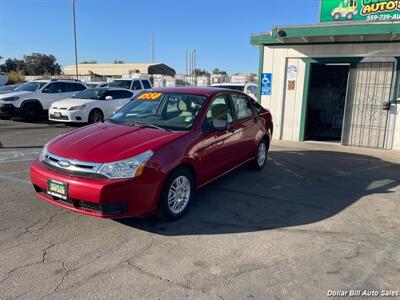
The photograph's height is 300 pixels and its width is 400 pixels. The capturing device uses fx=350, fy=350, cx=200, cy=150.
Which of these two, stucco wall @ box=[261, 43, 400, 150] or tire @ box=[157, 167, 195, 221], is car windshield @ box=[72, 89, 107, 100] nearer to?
stucco wall @ box=[261, 43, 400, 150]

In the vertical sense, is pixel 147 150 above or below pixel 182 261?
above

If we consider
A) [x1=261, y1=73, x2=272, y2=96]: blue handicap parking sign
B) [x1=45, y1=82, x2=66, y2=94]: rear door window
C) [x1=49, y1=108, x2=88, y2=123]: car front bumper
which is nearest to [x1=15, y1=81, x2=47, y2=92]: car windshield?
[x1=45, y1=82, x2=66, y2=94]: rear door window

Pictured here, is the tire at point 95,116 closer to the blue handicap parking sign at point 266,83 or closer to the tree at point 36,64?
the blue handicap parking sign at point 266,83

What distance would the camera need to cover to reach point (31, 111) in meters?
14.3

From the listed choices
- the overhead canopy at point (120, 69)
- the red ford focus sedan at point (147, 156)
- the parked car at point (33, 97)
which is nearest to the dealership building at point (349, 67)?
the red ford focus sedan at point (147, 156)

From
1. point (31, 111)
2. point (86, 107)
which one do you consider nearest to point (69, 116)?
point (86, 107)

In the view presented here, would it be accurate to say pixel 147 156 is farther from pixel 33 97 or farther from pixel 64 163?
pixel 33 97

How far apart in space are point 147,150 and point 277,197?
2428mm

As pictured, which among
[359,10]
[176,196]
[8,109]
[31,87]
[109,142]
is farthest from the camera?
[31,87]

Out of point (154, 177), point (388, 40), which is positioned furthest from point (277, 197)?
point (388, 40)

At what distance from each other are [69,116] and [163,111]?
843 cm

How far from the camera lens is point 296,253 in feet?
11.9

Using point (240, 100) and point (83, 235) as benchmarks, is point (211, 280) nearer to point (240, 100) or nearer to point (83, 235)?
point (83, 235)

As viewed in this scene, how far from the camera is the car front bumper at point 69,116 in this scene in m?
12.4
